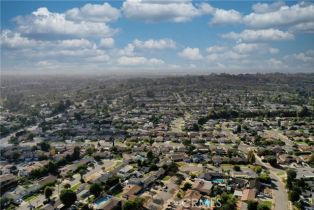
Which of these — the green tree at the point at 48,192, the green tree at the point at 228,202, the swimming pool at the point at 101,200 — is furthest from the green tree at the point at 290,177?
the green tree at the point at 48,192

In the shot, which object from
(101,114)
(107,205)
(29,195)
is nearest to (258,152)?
(107,205)

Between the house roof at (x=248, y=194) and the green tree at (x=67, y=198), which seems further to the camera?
the house roof at (x=248, y=194)

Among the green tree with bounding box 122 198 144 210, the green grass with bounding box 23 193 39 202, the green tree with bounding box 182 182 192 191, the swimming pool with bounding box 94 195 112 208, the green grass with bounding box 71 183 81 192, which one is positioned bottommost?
the green grass with bounding box 23 193 39 202

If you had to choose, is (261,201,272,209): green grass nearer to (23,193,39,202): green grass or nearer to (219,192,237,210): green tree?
(219,192,237,210): green tree

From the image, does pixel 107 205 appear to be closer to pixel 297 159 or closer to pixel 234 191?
pixel 234 191

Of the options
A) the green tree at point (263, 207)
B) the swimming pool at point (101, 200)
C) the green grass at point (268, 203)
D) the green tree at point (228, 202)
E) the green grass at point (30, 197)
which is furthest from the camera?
the green grass at point (30, 197)

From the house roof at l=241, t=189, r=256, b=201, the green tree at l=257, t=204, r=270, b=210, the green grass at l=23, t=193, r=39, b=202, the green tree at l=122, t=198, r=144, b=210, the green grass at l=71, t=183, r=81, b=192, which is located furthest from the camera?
the green grass at l=71, t=183, r=81, b=192

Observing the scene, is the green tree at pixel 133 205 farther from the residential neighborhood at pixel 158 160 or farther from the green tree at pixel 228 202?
the green tree at pixel 228 202

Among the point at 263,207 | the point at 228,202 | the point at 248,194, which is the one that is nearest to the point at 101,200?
the point at 228,202

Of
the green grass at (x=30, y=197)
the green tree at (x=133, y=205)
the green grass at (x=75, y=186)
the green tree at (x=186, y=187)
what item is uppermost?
the green tree at (x=133, y=205)

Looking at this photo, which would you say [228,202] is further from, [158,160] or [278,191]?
[158,160]

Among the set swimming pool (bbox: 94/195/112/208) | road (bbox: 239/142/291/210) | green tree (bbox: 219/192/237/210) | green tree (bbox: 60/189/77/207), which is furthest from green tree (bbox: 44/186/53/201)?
road (bbox: 239/142/291/210)
